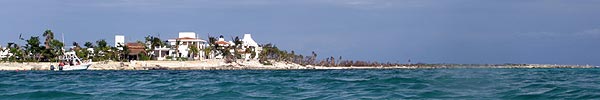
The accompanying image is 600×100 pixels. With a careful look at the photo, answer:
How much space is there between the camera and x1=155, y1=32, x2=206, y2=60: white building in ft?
352

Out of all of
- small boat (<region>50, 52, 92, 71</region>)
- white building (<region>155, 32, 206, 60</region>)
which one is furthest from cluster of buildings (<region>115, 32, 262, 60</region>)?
small boat (<region>50, 52, 92, 71</region>)

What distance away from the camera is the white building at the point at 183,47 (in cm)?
10731

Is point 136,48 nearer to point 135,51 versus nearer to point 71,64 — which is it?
point 135,51

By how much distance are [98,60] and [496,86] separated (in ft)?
293

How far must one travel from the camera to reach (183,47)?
109938mm

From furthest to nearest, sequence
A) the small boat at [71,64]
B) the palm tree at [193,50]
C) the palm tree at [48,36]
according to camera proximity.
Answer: the palm tree at [193,50]
the palm tree at [48,36]
the small boat at [71,64]

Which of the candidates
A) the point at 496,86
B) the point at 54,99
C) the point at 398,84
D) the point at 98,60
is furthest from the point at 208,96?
the point at 98,60

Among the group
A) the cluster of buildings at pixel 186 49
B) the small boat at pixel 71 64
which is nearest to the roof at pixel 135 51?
the cluster of buildings at pixel 186 49

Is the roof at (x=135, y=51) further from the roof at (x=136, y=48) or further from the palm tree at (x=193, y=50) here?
the palm tree at (x=193, y=50)

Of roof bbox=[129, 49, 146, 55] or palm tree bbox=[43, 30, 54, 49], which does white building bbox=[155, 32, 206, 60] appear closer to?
roof bbox=[129, 49, 146, 55]

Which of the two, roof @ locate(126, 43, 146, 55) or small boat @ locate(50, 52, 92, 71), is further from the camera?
roof @ locate(126, 43, 146, 55)

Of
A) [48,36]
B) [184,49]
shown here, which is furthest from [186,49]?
[48,36]

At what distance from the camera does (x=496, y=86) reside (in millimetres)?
14430

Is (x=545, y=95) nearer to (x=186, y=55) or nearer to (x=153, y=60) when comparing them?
(x=153, y=60)
